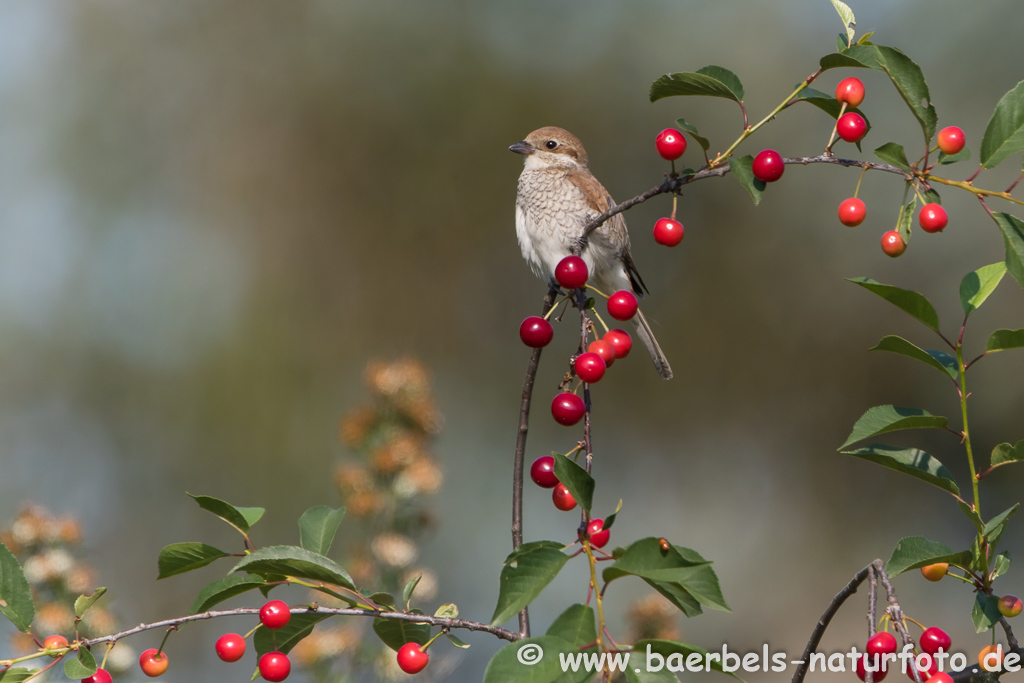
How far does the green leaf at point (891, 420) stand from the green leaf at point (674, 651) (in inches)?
14.0

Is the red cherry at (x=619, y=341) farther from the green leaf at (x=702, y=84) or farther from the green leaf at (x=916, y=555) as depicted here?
the green leaf at (x=916, y=555)

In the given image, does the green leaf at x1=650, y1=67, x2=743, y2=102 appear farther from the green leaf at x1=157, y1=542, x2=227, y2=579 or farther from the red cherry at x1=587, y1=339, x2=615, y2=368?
the green leaf at x1=157, y1=542, x2=227, y2=579

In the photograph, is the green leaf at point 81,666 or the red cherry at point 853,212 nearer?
the green leaf at point 81,666

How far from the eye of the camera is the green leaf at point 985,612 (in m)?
1.00

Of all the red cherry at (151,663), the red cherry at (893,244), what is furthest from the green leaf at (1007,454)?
the red cherry at (151,663)

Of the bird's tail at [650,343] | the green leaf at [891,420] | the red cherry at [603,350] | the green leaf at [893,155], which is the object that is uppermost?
the bird's tail at [650,343]

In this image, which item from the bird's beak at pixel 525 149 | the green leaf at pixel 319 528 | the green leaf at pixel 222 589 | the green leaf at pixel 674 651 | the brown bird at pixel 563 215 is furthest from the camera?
the bird's beak at pixel 525 149

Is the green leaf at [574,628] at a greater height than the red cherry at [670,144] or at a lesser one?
lesser

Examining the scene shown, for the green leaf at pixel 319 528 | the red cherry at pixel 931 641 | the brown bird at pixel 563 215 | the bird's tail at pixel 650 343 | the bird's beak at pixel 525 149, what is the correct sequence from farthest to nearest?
the bird's tail at pixel 650 343
the bird's beak at pixel 525 149
the brown bird at pixel 563 215
the green leaf at pixel 319 528
the red cherry at pixel 931 641

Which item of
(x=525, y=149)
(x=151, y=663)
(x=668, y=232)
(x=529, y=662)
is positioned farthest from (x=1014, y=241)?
(x=525, y=149)

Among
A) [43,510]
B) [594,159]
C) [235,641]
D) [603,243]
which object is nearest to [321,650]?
[43,510]

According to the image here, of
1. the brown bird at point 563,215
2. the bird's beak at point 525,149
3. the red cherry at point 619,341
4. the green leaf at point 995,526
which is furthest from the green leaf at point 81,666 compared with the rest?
the bird's beak at point 525,149

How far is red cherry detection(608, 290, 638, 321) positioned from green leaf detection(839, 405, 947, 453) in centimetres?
46

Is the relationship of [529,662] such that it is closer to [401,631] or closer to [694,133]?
[401,631]
